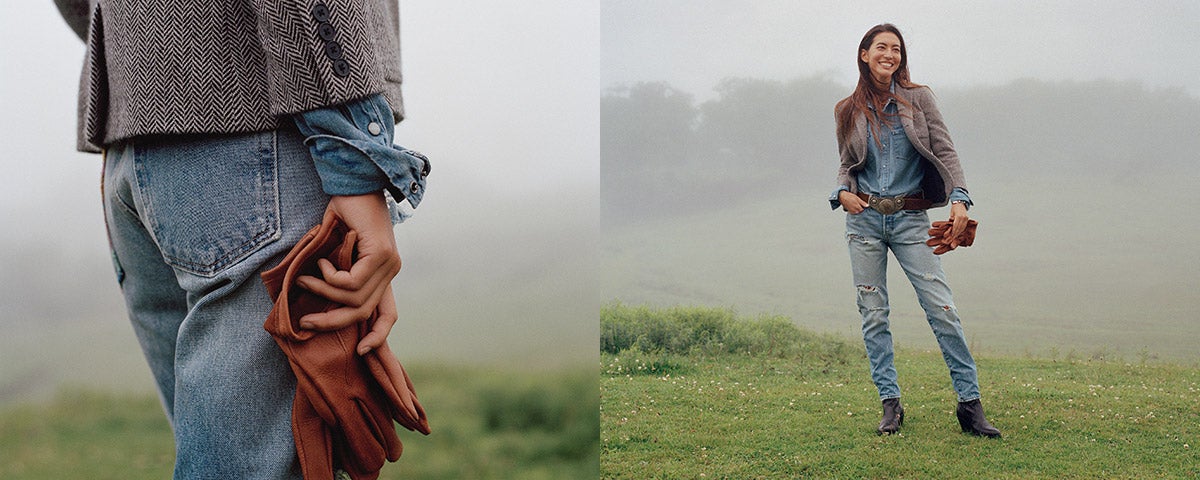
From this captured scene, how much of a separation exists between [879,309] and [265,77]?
219 cm

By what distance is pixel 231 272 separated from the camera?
0.99 metres

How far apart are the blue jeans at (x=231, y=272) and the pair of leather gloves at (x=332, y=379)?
1.2 inches

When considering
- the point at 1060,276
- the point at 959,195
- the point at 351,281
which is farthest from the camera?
the point at 1060,276

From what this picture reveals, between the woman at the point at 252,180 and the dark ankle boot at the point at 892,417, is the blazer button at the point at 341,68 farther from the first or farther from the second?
the dark ankle boot at the point at 892,417

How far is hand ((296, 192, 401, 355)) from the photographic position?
3.18 ft

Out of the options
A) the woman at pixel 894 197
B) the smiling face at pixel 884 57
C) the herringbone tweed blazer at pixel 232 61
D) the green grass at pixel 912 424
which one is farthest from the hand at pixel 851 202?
the herringbone tweed blazer at pixel 232 61

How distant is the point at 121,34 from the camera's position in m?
1.09

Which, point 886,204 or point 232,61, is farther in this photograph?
point 886,204

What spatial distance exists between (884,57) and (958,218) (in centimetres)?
54

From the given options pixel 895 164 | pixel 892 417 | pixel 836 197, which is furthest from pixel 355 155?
pixel 892 417

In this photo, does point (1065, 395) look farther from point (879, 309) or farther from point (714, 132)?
point (714, 132)

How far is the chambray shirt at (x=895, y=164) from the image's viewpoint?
260cm

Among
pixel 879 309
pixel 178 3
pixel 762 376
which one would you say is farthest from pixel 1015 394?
pixel 178 3

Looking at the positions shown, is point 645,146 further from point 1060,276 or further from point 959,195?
point 1060,276
